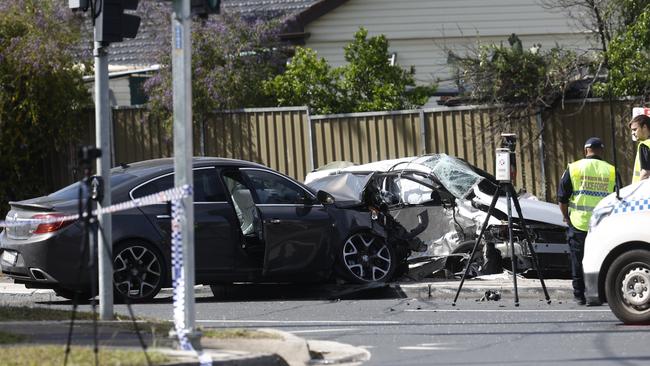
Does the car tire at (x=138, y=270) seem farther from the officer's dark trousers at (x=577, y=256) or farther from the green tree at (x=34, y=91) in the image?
the green tree at (x=34, y=91)

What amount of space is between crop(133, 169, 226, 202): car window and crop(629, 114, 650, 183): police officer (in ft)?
15.0

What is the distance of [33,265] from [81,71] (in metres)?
9.03

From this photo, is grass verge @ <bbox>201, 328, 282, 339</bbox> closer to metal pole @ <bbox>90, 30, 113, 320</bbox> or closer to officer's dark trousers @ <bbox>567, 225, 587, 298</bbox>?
metal pole @ <bbox>90, 30, 113, 320</bbox>

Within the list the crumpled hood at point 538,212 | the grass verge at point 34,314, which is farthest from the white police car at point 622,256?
the grass verge at point 34,314

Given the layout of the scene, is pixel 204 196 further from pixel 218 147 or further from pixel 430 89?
pixel 430 89

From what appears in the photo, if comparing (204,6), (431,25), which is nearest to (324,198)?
(204,6)

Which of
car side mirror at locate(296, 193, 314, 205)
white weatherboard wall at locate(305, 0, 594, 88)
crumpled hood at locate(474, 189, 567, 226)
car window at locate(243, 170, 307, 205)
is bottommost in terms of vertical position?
crumpled hood at locate(474, 189, 567, 226)

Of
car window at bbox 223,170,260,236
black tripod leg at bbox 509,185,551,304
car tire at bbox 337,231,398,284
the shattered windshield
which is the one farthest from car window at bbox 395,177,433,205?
black tripod leg at bbox 509,185,551,304

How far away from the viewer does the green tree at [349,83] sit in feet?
68.8

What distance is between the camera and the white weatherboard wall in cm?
2522

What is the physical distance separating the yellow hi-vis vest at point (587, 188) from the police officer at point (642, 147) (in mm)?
519

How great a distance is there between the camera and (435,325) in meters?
11.1

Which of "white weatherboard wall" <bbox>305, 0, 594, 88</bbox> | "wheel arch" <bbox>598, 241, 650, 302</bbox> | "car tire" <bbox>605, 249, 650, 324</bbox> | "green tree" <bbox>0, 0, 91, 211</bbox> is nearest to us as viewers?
"car tire" <bbox>605, 249, 650, 324</bbox>

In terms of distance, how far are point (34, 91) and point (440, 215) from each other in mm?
8293
